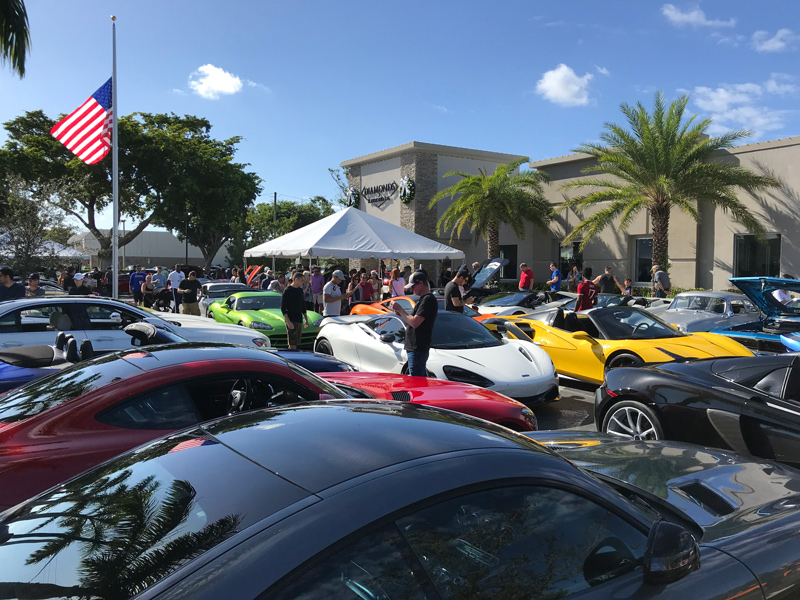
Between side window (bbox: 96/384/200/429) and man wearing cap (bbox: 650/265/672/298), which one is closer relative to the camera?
side window (bbox: 96/384/200/429)

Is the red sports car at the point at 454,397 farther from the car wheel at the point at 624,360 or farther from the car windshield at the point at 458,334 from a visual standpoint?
the car wheel at the point at 624,360

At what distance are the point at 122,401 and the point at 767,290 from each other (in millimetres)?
8432

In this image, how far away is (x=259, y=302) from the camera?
1303cm

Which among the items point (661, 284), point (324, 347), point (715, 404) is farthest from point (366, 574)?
point (661, 284)

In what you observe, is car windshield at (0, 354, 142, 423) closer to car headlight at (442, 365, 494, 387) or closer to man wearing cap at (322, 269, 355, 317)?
car headlight at (442, 365, 494, 387)

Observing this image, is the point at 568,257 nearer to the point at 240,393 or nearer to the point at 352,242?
the point at 352,242

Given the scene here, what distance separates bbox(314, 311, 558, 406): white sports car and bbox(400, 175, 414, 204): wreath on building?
2105 cm

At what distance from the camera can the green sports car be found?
1167 cm

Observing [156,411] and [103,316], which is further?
[103,316]

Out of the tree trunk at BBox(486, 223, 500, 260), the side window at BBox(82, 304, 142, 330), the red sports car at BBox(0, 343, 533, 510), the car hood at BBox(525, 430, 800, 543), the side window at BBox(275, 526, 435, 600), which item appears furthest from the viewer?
the tree trunk at BBox(486, 223, 500, 260)

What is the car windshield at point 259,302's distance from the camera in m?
12.9

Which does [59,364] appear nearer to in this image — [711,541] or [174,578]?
[174,578]

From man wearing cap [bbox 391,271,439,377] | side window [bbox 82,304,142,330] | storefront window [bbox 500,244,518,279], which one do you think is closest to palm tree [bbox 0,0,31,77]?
side window [bbox 82,304,142,330]

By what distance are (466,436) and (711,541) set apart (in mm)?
999
